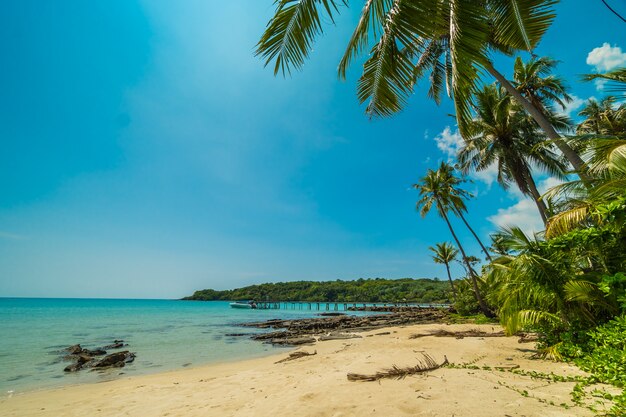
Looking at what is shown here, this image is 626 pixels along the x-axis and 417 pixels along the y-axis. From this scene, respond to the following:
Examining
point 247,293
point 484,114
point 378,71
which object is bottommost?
point 247,293

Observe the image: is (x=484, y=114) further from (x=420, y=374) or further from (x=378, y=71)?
(x=420, y=374)

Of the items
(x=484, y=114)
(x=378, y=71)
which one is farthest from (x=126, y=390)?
(x=484, y=114)

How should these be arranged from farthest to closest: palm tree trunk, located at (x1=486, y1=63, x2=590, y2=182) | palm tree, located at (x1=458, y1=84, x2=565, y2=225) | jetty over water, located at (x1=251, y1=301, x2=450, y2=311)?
jetty over water, located at (x1=251, y1=301, x2=450, y2=311) → palm tree, located at (x1=458, y1=84, x2=565, y2=225) → palm tree trunk, located at (x1=486, y1=63, x2=590, y2=182)

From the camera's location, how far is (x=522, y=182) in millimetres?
15969

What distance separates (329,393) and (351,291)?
89.8 meters

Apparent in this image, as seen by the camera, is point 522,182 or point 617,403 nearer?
point 617,403

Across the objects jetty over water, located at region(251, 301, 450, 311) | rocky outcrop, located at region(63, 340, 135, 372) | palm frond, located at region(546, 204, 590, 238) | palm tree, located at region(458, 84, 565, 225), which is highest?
palm tree, located at region(458, 84, 565, 225)

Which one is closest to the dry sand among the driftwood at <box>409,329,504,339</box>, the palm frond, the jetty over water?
the driftwood at <box>409,329,504,339</box>

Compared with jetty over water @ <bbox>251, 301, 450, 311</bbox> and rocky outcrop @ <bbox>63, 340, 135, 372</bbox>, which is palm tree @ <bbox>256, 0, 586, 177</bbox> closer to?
rocky outcrop @ <bbox>63, 340, 135, 372</bbox>

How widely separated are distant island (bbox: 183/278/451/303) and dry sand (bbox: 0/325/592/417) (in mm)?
61075

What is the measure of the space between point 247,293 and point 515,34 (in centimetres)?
11500

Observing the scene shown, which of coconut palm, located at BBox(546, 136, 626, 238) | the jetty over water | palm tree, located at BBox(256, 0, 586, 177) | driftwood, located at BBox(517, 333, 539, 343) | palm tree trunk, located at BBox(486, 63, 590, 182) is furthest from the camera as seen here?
the jetty over water

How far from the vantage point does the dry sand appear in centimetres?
367

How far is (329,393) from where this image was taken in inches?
189
